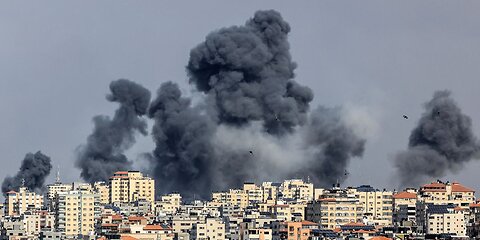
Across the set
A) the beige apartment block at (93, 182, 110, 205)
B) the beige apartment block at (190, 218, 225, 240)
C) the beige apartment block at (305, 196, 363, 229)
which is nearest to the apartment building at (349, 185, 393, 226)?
the beige apartment block at (305, 196, 363, 229)

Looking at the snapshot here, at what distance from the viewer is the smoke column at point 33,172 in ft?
449

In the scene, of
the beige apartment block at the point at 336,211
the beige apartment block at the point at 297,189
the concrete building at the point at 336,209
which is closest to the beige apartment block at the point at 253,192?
the beige apartment block at the point at 297,189

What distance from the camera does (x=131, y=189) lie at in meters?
132

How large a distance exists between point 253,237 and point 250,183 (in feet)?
124

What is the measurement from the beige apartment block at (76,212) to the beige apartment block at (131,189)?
61.3 feet

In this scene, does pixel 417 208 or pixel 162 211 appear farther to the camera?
pixel 162 211

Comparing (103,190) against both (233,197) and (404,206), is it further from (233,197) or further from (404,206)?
(404,206)

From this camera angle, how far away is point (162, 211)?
4700 inches

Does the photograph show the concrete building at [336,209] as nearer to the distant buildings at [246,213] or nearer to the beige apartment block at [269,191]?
the distant buildings at [246,213]

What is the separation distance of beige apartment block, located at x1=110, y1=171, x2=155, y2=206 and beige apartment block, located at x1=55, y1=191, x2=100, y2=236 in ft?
61.3

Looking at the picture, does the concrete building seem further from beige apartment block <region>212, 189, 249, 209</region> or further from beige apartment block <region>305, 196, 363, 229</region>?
beige apartment block <region>212, 189, 249, 209</region>

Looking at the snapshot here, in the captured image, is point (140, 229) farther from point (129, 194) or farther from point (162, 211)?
point (129, 194)

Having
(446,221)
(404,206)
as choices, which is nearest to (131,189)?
(404,206)

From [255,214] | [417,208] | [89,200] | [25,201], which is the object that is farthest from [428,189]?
[25,201]
